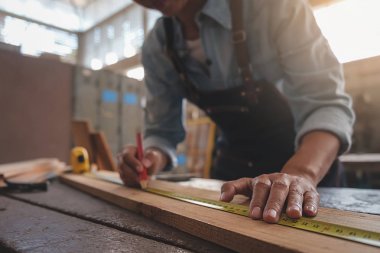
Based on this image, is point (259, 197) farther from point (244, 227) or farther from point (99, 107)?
point (99, 107)

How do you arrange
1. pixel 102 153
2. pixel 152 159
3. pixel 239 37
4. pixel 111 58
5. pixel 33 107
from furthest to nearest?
pixel 111 58 → pixel 33 107 → pixel 102 153 → pixel 152 159 → pixel 239 37

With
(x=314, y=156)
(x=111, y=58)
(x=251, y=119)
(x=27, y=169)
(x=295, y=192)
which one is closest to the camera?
(x=295, y=192)

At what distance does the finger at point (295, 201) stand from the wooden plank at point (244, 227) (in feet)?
0.17

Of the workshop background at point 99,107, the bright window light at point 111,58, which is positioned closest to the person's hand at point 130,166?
the workshop background at point 99,107

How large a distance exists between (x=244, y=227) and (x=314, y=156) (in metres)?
0.47

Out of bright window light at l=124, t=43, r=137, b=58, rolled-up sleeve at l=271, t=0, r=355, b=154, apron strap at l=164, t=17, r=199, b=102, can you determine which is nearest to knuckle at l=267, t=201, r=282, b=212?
rolled-up sleeve at l=271, t=0, r=355, b=154

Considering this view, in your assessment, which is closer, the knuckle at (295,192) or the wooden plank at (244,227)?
the wooden plank at (244,227)

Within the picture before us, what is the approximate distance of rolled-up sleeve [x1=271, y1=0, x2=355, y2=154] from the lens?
42.2 inches

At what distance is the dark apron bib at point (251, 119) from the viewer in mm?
1451

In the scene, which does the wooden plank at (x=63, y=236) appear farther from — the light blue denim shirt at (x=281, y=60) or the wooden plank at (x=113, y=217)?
the light blue denim shirt at (x=281, y=60)

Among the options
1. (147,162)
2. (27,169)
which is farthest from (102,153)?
(147,162)

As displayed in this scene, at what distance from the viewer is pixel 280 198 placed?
0.63 meters

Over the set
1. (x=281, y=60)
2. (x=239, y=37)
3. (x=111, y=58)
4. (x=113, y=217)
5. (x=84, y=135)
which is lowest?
(x=113, y=217)

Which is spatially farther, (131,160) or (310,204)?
(131,160)
